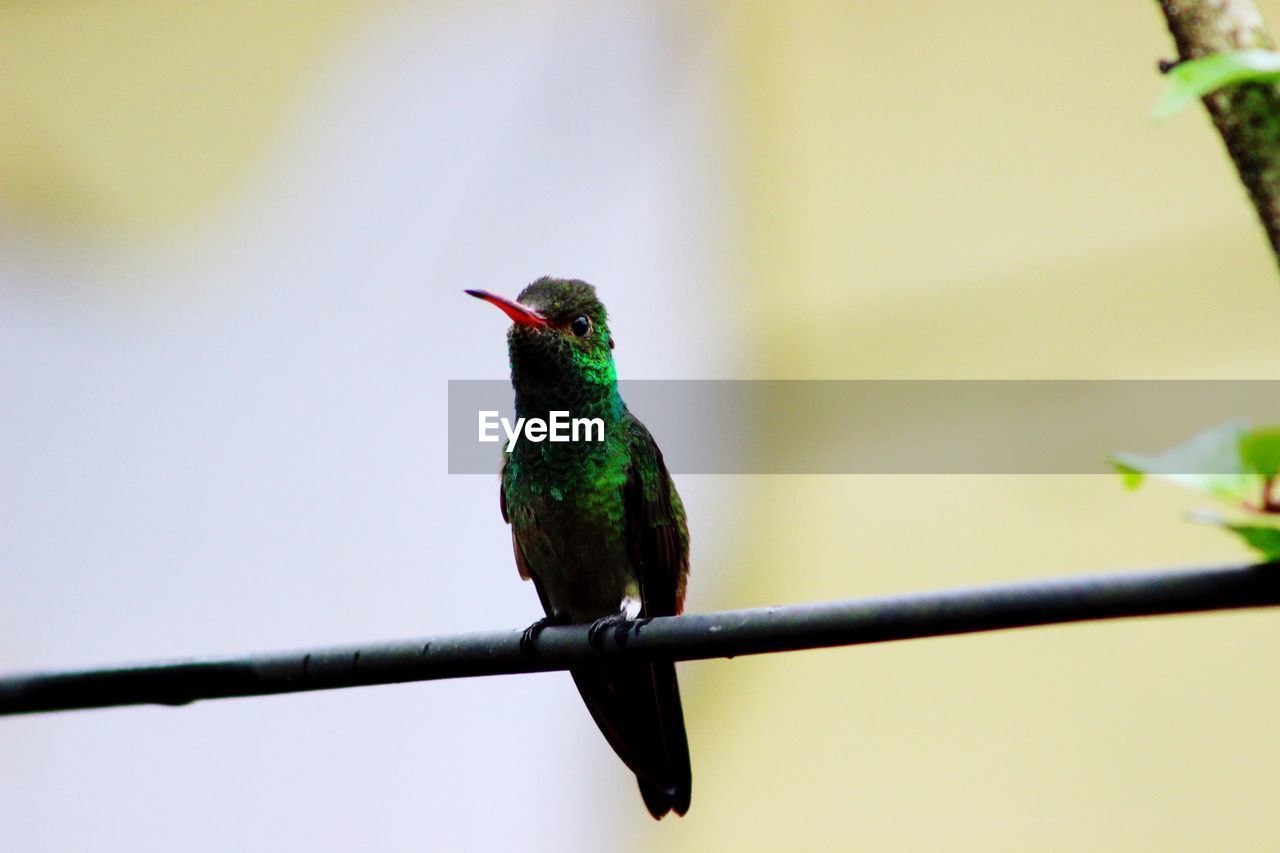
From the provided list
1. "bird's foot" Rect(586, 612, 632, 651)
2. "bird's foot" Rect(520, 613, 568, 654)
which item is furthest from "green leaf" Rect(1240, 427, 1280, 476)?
"bird's foot" Rect(586, 612, 632, 651)

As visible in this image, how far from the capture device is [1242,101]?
3.23 feet

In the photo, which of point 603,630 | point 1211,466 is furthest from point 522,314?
point 1211,466

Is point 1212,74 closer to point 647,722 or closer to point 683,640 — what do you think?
point 683,640

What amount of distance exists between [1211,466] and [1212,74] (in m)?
0.28

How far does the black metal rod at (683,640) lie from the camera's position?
41.5 inches

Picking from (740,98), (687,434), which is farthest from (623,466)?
(740,98)

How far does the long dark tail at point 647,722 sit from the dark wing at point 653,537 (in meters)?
0.18

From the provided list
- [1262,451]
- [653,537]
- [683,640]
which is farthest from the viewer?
[653,537]

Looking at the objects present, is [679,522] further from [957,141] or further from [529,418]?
[957,141]

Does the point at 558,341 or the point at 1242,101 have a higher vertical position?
the point at 1242,101

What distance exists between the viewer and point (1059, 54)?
5617mm

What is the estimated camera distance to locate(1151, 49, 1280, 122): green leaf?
A: 2.72 feet

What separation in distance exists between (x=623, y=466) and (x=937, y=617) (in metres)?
1.54

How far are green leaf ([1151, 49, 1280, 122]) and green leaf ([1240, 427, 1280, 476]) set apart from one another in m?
0.24
